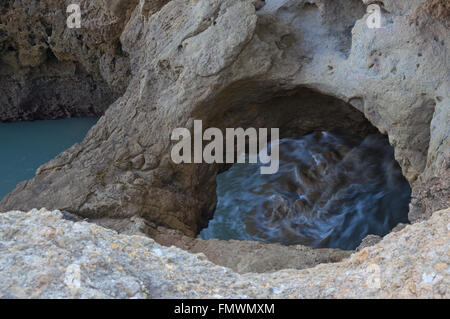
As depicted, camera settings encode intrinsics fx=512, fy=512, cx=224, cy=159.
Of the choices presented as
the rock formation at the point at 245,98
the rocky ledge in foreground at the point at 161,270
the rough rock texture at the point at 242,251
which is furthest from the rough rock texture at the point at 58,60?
the rocky ledge in foreground at the point at 161,270

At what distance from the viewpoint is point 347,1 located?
12.7 feet

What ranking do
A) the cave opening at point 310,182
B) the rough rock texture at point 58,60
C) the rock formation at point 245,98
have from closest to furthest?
the rock formation at point 245,98
the cave opening at point 310,182
the rough rock texture at point 58,60

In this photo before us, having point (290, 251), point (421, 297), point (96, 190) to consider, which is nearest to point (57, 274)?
point (421, 297)

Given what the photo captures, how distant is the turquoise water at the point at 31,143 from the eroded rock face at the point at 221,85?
2.19 metres

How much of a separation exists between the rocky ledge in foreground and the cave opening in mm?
2437

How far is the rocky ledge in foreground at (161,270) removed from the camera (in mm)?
1404

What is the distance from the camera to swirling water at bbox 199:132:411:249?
15.5 ft

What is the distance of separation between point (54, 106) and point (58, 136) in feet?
2.68

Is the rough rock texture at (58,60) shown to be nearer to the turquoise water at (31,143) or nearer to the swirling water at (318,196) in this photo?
the turquoise water at (31,143)

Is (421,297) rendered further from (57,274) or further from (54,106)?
(54,106)

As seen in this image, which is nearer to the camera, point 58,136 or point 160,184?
point 160,184

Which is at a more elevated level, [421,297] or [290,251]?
[421,297]

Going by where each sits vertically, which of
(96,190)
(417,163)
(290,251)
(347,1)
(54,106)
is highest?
(347,1)

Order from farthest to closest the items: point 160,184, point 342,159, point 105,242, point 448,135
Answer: point 342,159
point 160,184
point 448,135
point 105,242
